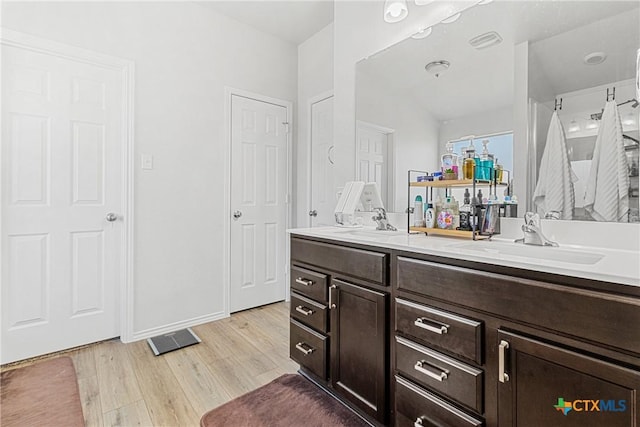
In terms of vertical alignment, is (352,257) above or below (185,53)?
below

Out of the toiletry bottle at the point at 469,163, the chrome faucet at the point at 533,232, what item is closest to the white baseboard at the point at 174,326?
the toiletry bottle at the point at 469,163

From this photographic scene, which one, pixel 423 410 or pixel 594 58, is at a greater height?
pixel 594 58

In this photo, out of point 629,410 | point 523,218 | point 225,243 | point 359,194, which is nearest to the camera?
point 629,410

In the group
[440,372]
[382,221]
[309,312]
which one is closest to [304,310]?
[309,312]

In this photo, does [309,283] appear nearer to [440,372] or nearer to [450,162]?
[440,372]

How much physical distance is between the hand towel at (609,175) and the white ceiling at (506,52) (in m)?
0.18

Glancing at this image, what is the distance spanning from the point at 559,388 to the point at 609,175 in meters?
0.87

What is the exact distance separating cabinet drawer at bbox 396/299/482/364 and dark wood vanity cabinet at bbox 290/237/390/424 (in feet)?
0.32

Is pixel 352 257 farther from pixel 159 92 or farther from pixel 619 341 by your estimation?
pixel 159 92

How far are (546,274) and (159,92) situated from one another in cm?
266

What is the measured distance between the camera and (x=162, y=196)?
248 centimetres

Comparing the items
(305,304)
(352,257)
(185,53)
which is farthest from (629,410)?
A: (185,53)

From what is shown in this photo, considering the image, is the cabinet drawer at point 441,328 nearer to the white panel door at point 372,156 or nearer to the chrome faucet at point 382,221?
the chrome faucet at point 382,221

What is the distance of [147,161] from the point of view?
2.39 m
